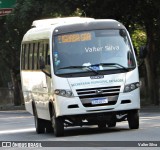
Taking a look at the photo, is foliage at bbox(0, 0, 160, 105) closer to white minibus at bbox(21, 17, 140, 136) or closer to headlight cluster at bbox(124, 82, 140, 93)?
white minibus at bbox(21, 17, 140, 136)

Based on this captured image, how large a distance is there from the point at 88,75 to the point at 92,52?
2.38ft

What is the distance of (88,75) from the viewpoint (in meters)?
17.2

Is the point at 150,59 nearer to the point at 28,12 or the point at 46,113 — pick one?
the point at 28,12

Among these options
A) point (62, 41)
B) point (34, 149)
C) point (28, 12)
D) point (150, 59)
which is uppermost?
point (62, 41)

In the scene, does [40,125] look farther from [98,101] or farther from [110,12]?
[110,12]

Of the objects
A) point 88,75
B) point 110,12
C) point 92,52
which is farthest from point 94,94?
point 110,12

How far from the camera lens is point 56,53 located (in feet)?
58.2

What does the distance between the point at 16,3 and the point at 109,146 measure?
25820 millimetres

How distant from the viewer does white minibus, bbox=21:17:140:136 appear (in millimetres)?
17109

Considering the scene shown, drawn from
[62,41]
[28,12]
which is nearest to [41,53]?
[62,41]

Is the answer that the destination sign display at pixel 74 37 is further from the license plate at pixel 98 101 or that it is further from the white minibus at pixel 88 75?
the license plate at pixel 98 101

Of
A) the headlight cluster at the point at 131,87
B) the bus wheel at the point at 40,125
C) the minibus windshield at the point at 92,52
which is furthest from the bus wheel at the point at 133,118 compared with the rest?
the bus wheel at the point at 40,125

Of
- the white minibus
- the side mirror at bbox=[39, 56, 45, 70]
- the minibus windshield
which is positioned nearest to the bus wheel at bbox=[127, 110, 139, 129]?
the white minibus

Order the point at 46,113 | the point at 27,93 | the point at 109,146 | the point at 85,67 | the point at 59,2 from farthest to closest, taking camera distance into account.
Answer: the point at 59,2 < the point at 27,93 < the point at 46,113 < the point at 85,67 < the point at 109,146
